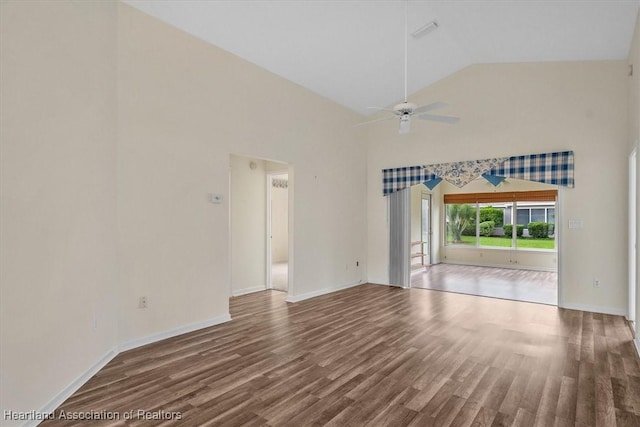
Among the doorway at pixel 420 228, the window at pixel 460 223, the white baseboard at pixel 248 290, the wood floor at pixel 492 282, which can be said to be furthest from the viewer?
the window at pixel 460 223

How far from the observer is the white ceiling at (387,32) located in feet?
12.1

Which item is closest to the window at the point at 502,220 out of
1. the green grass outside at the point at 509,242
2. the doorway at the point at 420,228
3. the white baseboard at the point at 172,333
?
the green grass outside at the point at 509,242

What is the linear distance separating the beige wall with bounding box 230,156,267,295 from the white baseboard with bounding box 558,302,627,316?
4.85 metres

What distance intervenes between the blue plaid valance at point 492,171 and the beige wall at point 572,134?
4.7 inches

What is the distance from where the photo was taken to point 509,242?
32.3ft

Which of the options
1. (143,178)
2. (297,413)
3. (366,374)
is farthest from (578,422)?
(143,178)

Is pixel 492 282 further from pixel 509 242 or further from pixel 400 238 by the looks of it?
pixel 509 242

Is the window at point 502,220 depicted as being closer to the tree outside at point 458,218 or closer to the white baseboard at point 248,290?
the tree outside at point 458,218

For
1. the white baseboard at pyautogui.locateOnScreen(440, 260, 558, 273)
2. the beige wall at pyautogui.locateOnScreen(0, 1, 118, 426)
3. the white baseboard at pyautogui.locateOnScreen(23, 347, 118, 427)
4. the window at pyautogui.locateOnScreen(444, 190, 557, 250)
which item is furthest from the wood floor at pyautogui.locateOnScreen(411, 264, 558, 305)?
the beige wall at pyautogui.locateOnScreen(0, 1, 118, 426)

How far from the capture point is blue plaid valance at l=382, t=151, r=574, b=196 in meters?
5.04

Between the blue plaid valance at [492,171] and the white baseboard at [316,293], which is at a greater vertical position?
the blue plaid valance at [492,171]

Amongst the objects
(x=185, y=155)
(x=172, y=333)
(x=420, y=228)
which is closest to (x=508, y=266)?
(x=420, y=228)

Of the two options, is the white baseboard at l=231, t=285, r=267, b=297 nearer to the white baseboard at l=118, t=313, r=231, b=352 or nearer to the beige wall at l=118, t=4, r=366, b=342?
the beige wall at l=118, t=4, r=366, b=342

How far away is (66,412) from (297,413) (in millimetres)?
1565
